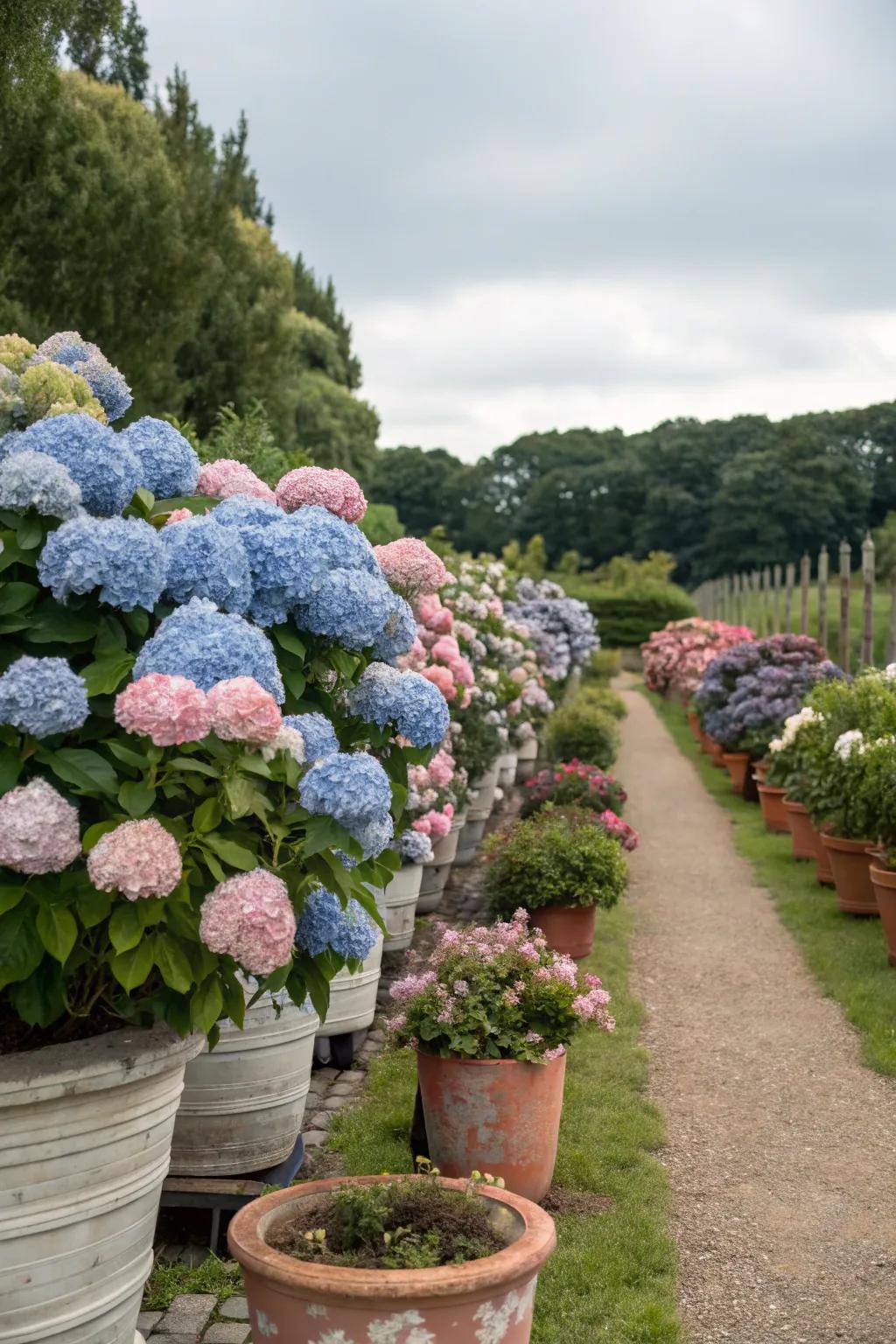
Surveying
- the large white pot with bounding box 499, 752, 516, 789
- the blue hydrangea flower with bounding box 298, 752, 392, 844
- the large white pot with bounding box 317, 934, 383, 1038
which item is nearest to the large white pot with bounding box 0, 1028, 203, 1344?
the blue hydrangea flower with bounding box 298, 752, 392, 844

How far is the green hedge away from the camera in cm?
3741

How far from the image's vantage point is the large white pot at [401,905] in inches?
242

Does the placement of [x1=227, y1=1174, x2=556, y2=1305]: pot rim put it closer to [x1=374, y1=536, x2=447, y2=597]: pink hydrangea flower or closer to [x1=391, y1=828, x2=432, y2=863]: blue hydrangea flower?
[x1=374, y1=536, x2=447, y2=597]: pink hydrangea flower

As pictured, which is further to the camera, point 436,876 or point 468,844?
point 468,844


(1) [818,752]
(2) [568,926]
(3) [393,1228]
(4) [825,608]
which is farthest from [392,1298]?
(4) [825,608]

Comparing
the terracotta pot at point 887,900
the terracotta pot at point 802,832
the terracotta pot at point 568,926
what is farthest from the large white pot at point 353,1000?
the terracotta pot at point 802,832

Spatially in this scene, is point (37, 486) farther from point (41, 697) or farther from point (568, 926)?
point (568, 926)

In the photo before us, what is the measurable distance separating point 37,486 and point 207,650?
1.43ft

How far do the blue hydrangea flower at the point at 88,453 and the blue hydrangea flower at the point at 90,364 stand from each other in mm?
510

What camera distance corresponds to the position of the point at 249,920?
223cm

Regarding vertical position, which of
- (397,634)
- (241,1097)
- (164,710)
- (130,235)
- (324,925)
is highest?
(130,235)

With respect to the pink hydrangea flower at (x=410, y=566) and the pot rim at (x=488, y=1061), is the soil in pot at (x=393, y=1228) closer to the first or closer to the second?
the pot rim at (x=488, y=1061)

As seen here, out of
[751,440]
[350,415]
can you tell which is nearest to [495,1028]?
[350,415]

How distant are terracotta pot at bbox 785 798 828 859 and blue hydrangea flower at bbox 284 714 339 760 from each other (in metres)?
7.76
